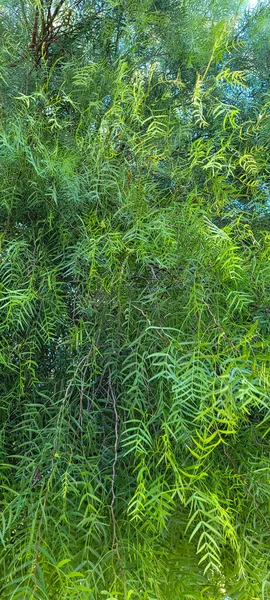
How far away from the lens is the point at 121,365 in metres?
1.22

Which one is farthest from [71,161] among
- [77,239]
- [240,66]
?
[240,66]

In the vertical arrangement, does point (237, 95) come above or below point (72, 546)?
above

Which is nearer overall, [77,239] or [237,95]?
[77,239]

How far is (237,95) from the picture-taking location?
189cm

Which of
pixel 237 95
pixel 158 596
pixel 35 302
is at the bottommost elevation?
pixel 158 596

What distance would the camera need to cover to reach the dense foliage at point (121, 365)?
38.6 inches

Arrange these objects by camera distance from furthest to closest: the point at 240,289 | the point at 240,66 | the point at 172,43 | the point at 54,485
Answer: the point at 240,66 < the point at 172,43 < the point at 240,289 < the point at 54,485

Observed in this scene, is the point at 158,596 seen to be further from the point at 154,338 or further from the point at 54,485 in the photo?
the point at 154,338

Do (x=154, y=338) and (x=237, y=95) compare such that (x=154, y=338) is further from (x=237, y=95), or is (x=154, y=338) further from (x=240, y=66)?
(x=240, y=66)

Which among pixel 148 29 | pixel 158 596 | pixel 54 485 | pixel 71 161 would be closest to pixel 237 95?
pixel 148 29

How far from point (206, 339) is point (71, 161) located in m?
0.56

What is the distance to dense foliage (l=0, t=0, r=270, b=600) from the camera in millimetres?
980

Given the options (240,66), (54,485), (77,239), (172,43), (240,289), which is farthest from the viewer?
(240,66)

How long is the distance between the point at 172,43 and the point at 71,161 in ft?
2.40
